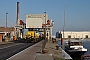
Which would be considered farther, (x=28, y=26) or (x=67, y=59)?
(x=28, y=26)

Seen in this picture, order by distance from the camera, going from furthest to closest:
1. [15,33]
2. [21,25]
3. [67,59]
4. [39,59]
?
[15,33] → [21,25] → [67,59] → [39,59]

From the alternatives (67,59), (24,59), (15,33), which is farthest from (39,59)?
(15,33)

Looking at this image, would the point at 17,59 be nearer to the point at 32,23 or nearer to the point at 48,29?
the point at 32,23

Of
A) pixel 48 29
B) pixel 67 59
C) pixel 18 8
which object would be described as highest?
pixel 18 8

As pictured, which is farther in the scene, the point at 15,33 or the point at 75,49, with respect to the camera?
the point at 15,33

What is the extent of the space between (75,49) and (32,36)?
30703mm

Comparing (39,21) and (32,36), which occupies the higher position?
(39,21)

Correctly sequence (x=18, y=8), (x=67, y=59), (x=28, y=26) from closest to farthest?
(x=67, y=59) < (x=28, y=26) < (x=18, y=8)

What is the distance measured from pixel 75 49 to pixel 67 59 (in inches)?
673

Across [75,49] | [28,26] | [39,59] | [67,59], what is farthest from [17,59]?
[28,26]

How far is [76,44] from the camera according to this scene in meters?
47.5

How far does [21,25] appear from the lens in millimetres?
98562

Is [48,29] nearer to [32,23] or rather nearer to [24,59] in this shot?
[32,23]

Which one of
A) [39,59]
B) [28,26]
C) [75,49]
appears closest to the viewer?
[39,59]
